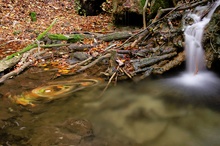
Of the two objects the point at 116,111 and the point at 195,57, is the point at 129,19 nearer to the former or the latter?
the point at 195,57

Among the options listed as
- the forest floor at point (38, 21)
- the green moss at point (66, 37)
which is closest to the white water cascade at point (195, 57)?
the green moss at point (66, 37)

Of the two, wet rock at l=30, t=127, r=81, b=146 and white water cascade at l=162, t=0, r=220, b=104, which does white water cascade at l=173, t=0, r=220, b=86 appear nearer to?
white water cascade at l=162, t=0, r=220, b=104

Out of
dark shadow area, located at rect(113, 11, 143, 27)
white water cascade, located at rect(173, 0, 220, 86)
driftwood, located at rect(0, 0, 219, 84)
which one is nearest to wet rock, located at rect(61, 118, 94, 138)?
driftwood, located at rect(0, 0, 219, 84)

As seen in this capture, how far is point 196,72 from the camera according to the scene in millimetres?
5559

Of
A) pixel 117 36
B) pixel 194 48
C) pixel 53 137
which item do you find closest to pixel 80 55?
pixel 117 36

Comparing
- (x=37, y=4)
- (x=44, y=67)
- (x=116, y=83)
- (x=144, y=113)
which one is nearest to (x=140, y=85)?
(x=116, y=83)

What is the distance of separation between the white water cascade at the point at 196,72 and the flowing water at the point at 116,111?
0.02 m

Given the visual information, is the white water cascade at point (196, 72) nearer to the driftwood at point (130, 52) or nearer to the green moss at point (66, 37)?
the driftwood at point (130, 52)

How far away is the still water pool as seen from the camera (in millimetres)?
3227

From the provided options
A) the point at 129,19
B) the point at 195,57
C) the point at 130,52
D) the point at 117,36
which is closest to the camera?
the point at 195,57

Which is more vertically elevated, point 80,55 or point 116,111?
point 80,55

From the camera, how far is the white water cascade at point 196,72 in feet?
15.9

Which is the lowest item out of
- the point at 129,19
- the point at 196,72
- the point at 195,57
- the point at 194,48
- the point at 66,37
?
the point at 196,72

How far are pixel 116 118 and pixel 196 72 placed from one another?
8.87ft
